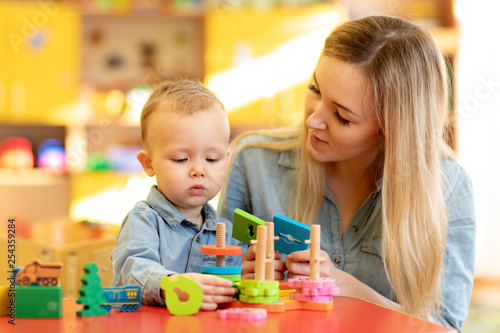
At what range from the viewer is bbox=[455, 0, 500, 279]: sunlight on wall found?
4.25 m

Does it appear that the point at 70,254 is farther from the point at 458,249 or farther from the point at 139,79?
the point at 139,79

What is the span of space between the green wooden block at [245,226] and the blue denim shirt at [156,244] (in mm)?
130

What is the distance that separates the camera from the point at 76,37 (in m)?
4.05

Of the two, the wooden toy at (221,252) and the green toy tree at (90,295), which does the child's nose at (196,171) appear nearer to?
the wooden toy at (221,252)

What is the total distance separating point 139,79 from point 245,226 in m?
3.40

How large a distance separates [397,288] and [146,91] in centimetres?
315

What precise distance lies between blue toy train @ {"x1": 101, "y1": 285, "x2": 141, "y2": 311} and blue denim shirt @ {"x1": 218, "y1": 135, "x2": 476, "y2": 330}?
63 cm

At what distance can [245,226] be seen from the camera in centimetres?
106

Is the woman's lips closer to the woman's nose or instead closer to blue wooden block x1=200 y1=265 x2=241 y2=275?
the woman's nose

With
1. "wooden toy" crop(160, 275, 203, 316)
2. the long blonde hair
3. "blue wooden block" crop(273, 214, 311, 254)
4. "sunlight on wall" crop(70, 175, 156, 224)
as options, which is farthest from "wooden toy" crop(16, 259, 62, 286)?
"sunlight on wall" crop(70, 175, 156, 224)

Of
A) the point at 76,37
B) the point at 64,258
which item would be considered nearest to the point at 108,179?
the point at 76,37

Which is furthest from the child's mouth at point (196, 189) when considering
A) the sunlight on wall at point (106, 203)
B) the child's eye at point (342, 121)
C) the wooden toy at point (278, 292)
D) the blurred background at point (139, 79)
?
the sunlight on wall at point (106, 203)

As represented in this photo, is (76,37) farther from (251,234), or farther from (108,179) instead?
(251,234)

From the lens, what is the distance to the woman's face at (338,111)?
130 centimetres
